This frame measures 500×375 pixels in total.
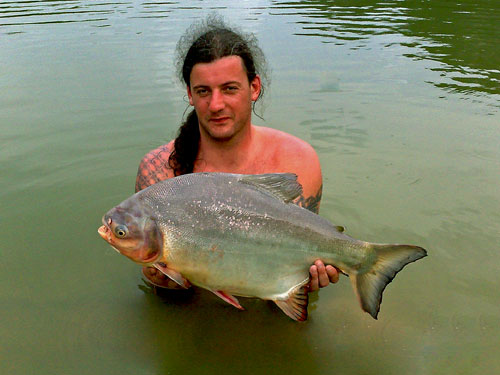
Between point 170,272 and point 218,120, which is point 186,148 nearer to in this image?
point 218,120

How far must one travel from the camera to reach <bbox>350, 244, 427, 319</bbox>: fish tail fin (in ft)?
7.99

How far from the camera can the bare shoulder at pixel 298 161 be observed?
11.4 feet

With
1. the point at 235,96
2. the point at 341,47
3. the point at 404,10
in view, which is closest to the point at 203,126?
the point at 235,96

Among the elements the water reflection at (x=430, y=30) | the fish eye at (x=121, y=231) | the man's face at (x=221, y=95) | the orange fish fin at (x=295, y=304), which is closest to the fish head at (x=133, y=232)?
the fish eye at (x=121, y=231)

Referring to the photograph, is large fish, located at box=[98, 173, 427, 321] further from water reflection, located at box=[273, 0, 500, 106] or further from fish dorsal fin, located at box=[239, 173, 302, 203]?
water reflection, located at box=[273, 0, 500, 106]

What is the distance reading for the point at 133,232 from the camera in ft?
7.33

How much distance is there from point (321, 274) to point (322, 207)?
2.40 metres

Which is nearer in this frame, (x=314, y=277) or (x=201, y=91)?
(x=314, y=277)

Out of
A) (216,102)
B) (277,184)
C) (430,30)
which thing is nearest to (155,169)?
(216,102)

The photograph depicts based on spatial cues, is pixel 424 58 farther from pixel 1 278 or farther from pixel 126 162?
pixel 1 278

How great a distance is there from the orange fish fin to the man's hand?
2.3 inches

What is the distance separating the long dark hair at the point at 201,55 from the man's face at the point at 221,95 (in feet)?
0.19

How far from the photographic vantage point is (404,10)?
15.1 m

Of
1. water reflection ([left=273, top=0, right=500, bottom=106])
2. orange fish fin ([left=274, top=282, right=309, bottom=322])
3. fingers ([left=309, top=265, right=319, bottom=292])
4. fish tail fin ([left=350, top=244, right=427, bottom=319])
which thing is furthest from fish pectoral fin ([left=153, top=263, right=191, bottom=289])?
water reflection ([left=273, top=0, right=500, bottom=106])
